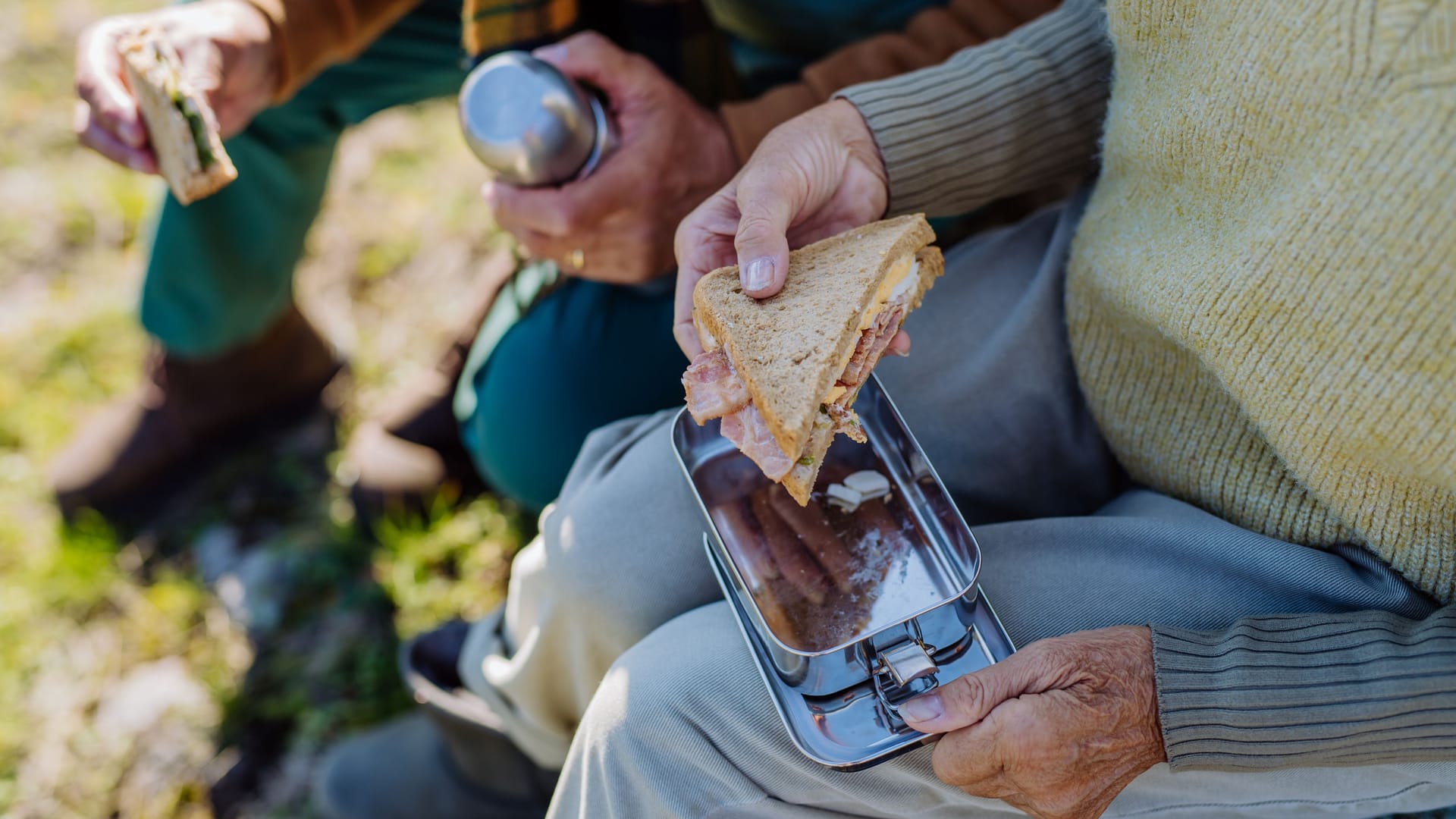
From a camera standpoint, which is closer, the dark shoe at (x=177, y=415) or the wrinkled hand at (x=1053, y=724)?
the wrinkled hand at (x=1053, y=724)

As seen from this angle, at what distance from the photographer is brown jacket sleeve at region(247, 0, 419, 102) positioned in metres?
1.69

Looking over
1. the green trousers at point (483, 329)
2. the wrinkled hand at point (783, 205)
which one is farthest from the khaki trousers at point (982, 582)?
the green trousers at point (483, 329)

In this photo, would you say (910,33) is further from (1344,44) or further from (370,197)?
(370,197)

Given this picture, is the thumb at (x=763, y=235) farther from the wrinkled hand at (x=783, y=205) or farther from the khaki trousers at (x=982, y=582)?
the khaki trousers at (x=982, y=582)

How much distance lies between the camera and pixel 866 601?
3.90ft

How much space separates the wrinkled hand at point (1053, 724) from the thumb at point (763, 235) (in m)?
0.52

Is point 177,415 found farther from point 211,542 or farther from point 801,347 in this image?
point 801,347

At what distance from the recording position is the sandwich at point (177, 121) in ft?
4.64

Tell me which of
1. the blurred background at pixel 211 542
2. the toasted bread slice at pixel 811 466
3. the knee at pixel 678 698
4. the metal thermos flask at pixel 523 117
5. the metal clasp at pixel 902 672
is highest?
the metal thermos flask at pixel 523 117

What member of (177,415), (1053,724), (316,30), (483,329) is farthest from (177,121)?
(1053,724)

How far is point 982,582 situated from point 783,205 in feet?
1.74

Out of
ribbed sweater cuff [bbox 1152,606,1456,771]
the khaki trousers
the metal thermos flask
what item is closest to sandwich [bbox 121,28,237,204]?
the metal thermos flask

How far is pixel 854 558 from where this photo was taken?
4.05 feet

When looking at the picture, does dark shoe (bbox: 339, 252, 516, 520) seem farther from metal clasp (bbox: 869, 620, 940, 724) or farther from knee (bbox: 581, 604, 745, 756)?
metal clasp (bbox: 869, 620, 940, 724)
